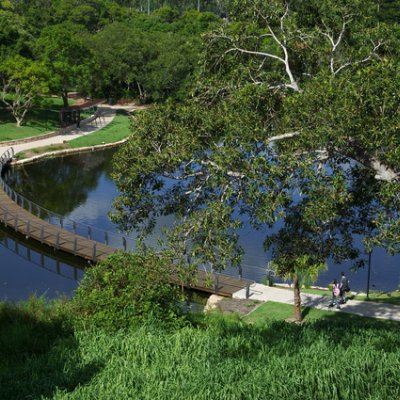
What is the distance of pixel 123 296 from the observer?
18.4 meters

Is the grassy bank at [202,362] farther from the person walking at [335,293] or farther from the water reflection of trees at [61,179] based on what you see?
the water reflection of trees at [61,179]

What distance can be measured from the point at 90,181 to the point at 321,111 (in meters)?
42.7

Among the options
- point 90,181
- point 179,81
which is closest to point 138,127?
point 90,181

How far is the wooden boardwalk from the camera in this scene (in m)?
29.7

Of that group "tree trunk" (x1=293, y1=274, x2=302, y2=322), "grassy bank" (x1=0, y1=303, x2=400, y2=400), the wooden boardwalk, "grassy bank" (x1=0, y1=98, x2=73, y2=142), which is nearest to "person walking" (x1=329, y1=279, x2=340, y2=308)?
"tree trunk" (x1=293, y1=274, x2=302, y2=322)

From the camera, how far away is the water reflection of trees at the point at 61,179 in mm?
47938

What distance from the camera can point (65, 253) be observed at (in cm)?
3628

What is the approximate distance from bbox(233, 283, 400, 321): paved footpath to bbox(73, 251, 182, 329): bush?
8.64 meters

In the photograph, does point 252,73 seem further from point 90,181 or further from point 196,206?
point 90,181

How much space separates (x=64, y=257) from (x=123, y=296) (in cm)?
1851

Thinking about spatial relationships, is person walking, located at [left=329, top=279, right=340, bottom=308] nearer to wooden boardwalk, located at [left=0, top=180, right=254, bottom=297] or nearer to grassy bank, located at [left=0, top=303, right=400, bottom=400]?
wooden boardwalk, located at [left=0, top=180, right=254, bottom=297]

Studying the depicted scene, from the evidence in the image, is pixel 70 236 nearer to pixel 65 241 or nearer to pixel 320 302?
pixel 65 241

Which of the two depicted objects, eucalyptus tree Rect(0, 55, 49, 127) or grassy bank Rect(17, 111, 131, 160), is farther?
eucalyptus tree Rect(0, 55, 49, 127)

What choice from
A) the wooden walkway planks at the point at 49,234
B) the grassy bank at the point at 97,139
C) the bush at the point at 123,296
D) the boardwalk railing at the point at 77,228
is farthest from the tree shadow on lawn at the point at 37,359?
the grassy bank at the point at 97,139
